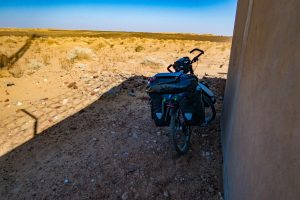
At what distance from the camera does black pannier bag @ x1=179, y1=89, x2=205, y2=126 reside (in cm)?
449

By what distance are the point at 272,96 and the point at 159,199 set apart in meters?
2.42

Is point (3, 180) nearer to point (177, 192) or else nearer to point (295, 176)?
point (177, 192)

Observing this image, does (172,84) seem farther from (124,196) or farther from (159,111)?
(124,196)

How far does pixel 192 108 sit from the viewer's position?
182 inches

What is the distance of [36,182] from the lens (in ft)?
13.7

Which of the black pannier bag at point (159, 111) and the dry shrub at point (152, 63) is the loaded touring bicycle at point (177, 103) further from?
the dry shrub at point (152, 63)

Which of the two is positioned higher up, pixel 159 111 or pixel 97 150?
pixel 159 111

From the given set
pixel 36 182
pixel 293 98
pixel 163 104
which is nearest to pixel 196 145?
pixel 163 104

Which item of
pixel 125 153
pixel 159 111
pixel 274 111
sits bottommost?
pixel 125 153

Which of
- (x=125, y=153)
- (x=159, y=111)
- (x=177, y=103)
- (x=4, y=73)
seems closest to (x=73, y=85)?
(x=4, y=73)

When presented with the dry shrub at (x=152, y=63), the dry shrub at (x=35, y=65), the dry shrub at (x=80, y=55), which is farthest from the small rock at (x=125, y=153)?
the dry shrub at (x=80, y=55)

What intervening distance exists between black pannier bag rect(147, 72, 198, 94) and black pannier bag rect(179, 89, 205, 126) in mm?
291

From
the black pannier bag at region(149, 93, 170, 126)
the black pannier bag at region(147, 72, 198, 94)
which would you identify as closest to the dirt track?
the black pannier bag at region(149, 93, 170, 126)

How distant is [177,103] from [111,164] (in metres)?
1.34
